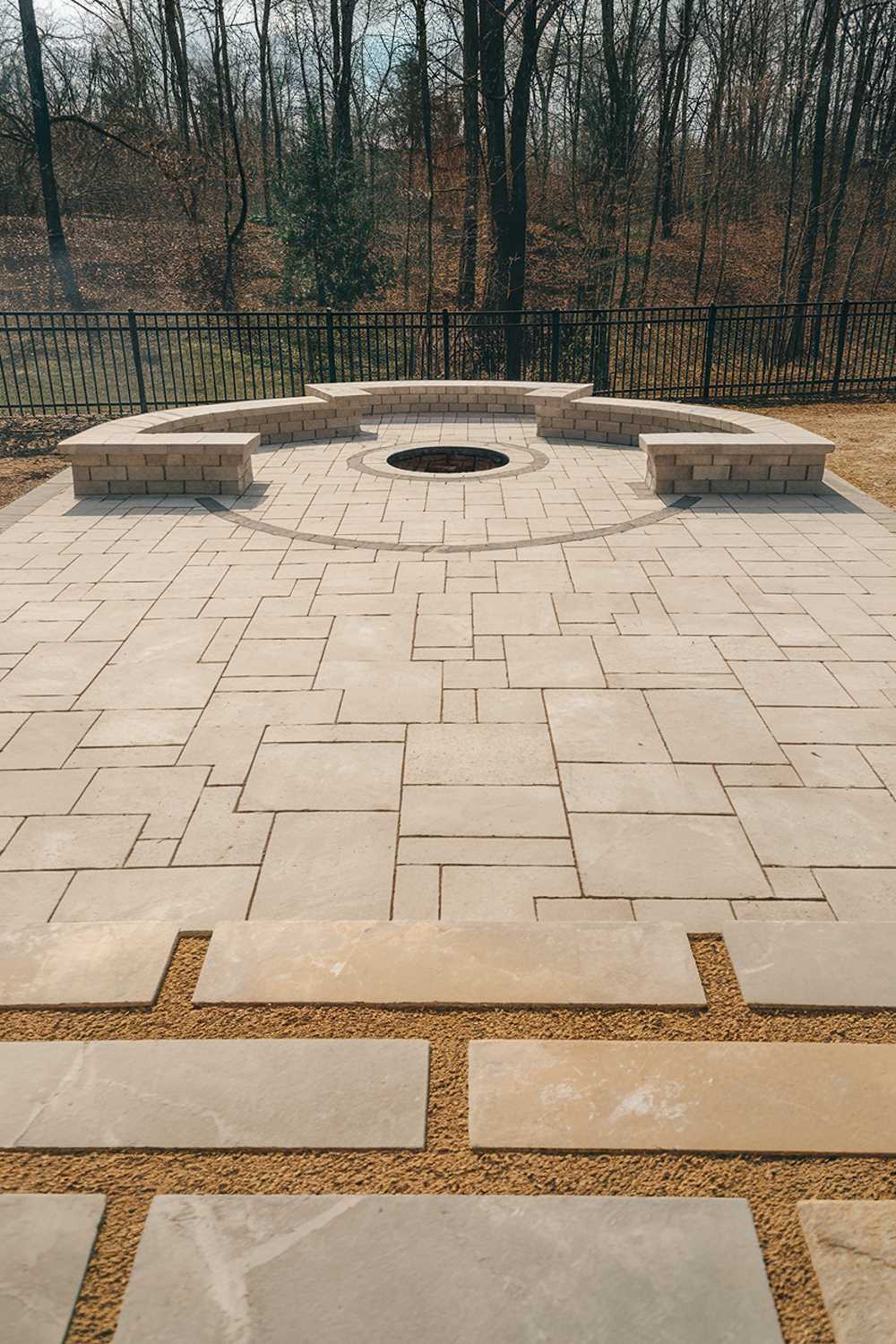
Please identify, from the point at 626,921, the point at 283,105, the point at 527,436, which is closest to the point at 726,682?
the point at 626,921

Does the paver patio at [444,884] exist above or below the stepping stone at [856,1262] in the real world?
above

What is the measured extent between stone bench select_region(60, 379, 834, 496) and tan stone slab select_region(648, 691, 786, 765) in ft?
13.7

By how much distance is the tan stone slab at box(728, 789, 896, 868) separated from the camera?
3.22 meters

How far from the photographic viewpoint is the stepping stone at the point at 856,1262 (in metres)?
1.73

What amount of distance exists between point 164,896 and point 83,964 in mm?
389

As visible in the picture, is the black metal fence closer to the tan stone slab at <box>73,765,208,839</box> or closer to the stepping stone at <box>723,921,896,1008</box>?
the tan stone slab at <box>73,765,208,839</box>

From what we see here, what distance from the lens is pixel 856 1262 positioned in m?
1.84

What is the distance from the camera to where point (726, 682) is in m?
4.56

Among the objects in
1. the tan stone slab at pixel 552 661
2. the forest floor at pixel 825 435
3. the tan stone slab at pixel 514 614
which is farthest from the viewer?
the forest floor at pixel 825 435

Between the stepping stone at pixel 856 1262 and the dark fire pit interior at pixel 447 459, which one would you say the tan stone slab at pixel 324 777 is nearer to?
the stepping stone at pixel 856 1262

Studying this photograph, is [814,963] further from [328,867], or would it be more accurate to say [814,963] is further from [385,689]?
[385,689]

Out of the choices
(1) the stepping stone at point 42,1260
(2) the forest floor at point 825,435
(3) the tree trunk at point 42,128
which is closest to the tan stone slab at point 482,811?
(1) the stepping stone at point 42,1260

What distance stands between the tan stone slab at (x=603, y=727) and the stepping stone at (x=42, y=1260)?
2.47 meters

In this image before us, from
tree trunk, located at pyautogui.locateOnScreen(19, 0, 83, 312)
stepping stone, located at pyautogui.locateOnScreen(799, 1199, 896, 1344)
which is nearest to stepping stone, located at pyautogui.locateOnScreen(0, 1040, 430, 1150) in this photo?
stepping stone, located at pyautogui.locateOnScreen(799, 1199, 896, 1344)
